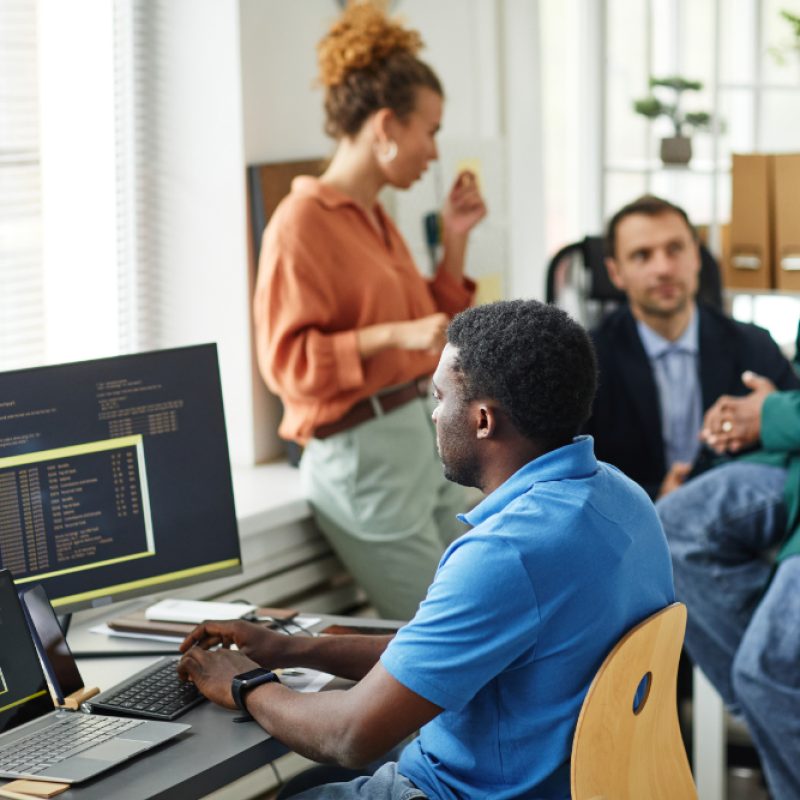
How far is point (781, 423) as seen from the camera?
282cm

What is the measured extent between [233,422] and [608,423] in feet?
3.04

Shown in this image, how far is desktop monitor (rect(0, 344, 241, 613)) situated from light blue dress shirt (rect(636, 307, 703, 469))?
145cm

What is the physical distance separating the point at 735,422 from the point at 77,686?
1639 millimetres

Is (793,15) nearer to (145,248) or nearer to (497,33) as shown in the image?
(497,33)

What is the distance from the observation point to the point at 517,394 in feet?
5.19

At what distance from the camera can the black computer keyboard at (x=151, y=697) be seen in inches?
70.4

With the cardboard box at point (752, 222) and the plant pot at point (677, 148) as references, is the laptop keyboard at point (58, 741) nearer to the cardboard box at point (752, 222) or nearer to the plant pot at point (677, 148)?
the cardboard box at point (752, 222)

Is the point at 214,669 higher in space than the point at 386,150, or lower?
lower

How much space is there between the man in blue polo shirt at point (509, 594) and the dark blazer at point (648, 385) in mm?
1545

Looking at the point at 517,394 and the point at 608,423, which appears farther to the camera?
the point at 608,423

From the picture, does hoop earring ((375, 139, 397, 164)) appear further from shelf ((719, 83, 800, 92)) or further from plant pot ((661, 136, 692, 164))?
shelf ((719, 83, 800, 92))

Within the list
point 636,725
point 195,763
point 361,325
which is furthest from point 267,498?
point 636,725

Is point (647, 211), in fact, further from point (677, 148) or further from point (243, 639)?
point (243, 639)

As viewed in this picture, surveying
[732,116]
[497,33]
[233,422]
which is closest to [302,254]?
[233,422]
